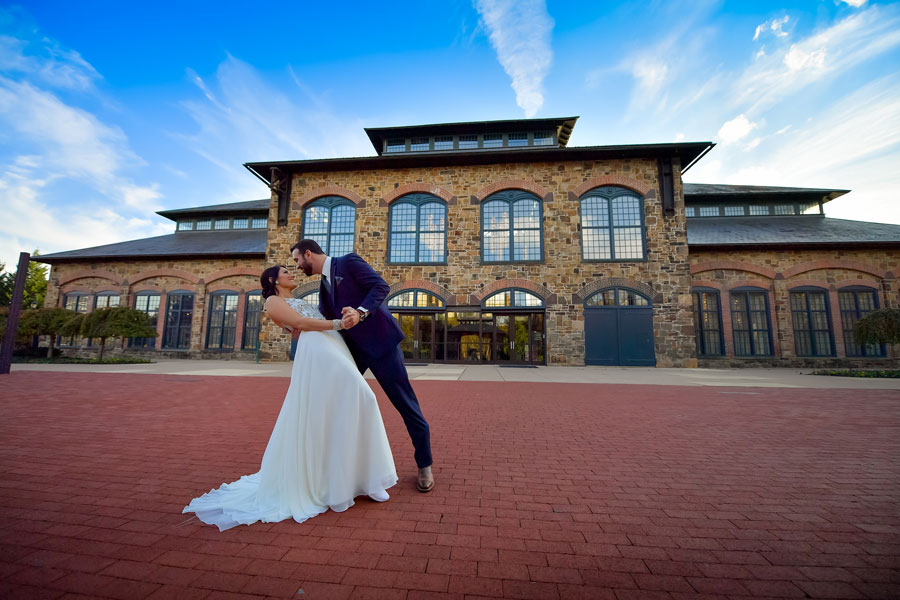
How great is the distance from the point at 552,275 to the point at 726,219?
11.5 metres

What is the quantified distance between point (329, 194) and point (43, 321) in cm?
1283

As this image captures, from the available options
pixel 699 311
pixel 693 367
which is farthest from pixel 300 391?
pixel 699 311

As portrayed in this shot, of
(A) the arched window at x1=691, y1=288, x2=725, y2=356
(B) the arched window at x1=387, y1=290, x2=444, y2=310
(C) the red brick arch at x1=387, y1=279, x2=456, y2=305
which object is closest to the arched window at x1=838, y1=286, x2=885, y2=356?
(A) the arched window at x1=691, y1=288, x2=725, y2=356

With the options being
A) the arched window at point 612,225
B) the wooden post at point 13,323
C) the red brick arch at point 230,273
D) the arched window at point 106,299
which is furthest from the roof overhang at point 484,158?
the arched window at point 106,299

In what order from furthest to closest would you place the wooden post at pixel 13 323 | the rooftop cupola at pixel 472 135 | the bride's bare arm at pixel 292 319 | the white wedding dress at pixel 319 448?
the rooftop cupola at pixel 472 135 < the wooden post at pixel 13 323 < the bride's bare arm at pixel 292 319 < the white wedding dress at pixel 319 448

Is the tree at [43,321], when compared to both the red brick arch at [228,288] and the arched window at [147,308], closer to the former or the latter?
the arched window at [147,308]

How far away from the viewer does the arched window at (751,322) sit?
15.2 m

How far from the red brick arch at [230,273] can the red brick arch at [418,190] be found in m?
7.90

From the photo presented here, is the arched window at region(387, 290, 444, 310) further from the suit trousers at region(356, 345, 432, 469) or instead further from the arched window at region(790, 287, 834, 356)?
the arched window at region(790, 287, 834, 356)

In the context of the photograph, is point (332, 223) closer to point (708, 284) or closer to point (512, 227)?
point (512, 227)

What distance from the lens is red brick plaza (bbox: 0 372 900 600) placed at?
155 centimetres

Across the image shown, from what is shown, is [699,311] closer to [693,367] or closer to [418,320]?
[693,367]

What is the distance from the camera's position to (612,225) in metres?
14.7

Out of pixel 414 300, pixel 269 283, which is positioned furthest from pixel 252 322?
pixel 269 283
